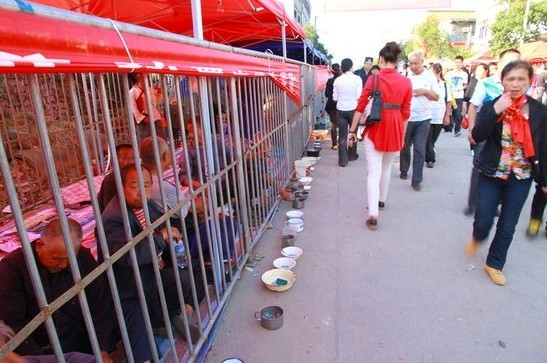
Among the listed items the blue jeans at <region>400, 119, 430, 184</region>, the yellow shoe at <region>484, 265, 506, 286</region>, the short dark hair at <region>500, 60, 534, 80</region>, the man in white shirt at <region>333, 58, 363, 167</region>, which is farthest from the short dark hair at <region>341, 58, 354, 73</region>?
the yellow shoe at <region>484, 265, 506, 286</region>

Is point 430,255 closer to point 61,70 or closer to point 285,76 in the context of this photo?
point 285,76

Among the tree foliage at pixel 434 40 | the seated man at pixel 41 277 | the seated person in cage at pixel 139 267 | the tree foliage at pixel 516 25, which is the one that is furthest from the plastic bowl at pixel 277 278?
the tree foliage at pixel 434 40

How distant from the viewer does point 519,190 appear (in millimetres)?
2982

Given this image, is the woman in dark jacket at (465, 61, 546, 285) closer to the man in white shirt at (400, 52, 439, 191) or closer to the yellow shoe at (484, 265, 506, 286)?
the yellow shoe at (484, 265, 506, 286)

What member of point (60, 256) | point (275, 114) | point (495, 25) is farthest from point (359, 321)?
point (495, 25)

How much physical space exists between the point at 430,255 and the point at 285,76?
2781 mm

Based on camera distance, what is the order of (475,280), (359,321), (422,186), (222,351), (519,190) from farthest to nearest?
(422,186)
(475,280)
(519,190)
(359,321)
(222,351)

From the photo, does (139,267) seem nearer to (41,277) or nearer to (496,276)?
(41,277)

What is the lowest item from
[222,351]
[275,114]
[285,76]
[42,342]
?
[222,351]

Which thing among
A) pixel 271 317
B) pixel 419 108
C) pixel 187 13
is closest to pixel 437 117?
pixel 419 108

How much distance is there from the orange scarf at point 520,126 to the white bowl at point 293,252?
2.11 meters

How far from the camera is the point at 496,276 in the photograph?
3.19 metres

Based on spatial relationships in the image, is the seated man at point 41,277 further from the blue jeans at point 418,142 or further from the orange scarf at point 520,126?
the blue jeans at point 418,142

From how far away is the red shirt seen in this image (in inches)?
158
